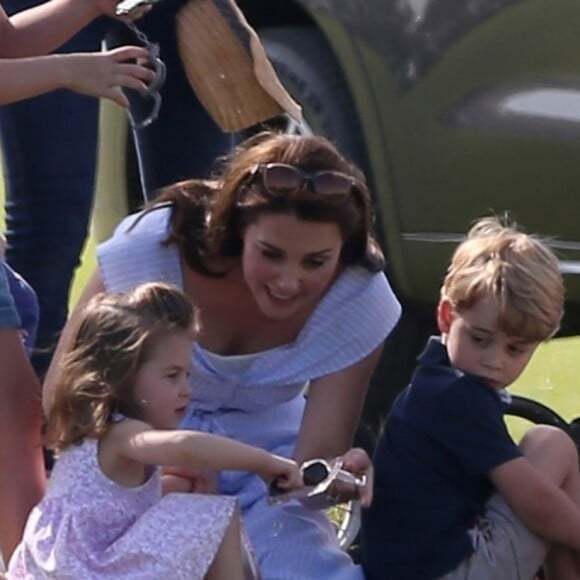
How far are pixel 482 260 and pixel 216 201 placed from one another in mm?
498

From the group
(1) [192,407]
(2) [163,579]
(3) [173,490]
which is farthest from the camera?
(1) [192,407]

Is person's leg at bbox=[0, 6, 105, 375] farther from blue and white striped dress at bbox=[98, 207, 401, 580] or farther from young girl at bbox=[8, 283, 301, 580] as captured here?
young girl at bbox=[8, 283, 301, 580]

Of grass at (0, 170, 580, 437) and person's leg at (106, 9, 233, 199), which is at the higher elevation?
person's leg at (106, 9, 233, 199)

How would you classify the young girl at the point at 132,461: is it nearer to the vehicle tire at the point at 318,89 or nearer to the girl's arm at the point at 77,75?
the girl's arm at the point at 77,75

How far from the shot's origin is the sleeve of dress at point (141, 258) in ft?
13.2

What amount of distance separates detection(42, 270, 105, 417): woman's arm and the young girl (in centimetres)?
9

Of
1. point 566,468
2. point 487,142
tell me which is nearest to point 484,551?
point 566,468

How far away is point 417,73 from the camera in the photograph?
469 centimetres

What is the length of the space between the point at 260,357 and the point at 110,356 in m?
0.45

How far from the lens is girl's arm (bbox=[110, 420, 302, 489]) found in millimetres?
3578

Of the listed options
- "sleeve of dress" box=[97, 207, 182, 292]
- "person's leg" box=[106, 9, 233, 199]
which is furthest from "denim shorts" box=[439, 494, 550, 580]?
"person's leg" box=[106, 9, 233, 199]

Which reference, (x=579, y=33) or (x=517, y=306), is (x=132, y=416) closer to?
(x=517, y=306)

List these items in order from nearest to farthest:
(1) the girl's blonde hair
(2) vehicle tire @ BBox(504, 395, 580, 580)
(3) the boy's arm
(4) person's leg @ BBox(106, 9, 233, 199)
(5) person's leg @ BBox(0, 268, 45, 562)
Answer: (1) the girl's blonde hair < (3) the boy's arm < (5) person's leg @ BBox(0, 268, 45, 562) < (2) vehicle tire @ BBox(504, 395, 580, 580) < (4) person's leg @ BBox(106, 9, 233, 199)

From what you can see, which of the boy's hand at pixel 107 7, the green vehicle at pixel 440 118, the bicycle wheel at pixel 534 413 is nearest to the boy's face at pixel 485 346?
the green vehicle at pixel 440 118
